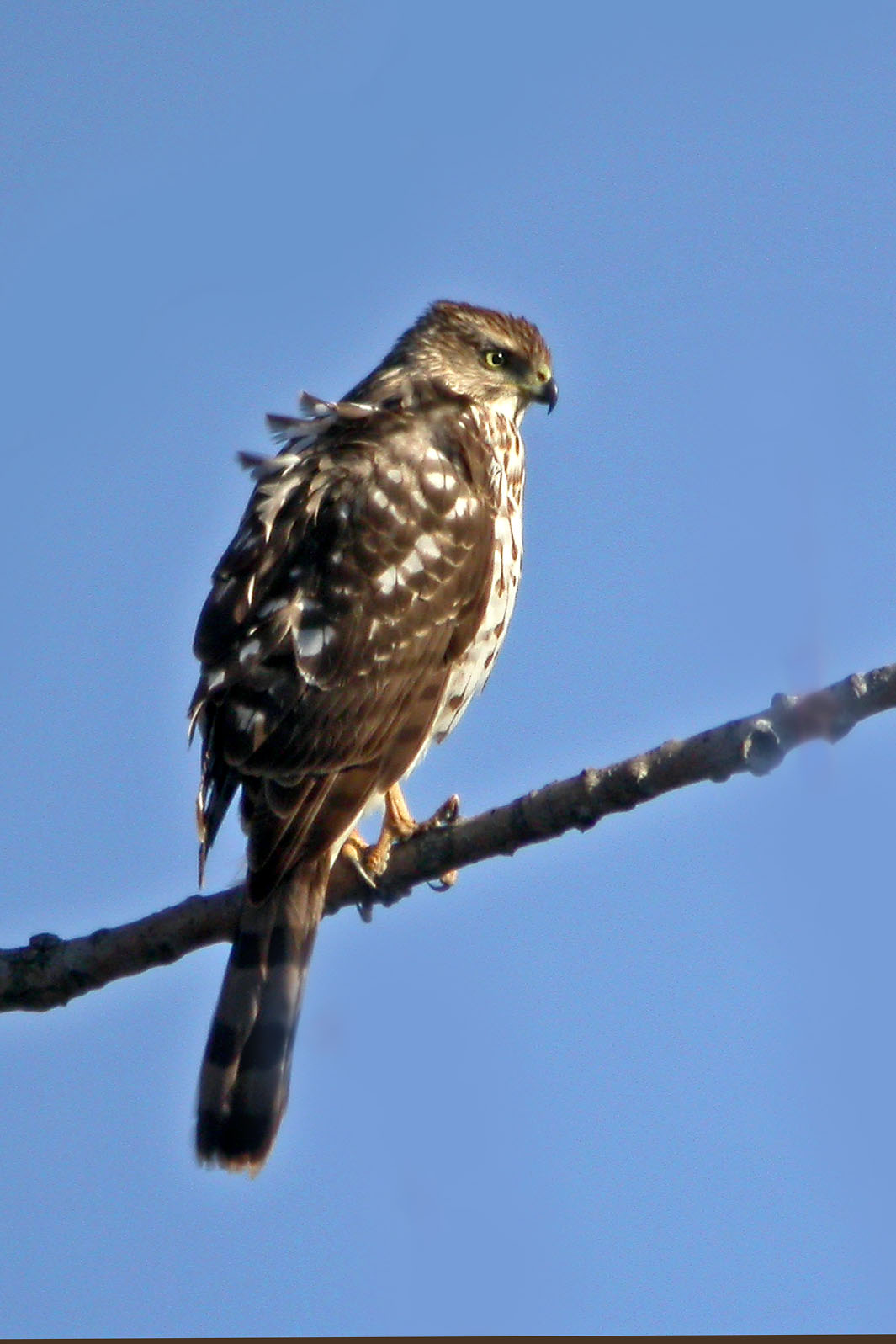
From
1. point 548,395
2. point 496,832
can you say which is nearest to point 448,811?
point 496,832

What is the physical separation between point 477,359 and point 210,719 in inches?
91.5

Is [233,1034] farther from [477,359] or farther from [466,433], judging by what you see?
[477,359]

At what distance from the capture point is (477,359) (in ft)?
22.1

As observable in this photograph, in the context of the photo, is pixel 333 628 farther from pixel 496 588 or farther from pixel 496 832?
pixel 496 832

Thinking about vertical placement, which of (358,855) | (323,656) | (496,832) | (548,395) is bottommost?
(496,832)

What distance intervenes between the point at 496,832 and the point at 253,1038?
0.96 metres

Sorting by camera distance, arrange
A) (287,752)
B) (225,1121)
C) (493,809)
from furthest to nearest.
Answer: (287,752), (225,1121), (493,809)

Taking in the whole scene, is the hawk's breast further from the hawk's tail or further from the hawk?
the hawk's tail

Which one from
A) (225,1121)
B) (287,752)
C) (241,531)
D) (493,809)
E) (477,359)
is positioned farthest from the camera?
(477,359)

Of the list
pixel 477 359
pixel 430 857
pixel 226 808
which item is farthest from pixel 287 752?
pixel 477 359

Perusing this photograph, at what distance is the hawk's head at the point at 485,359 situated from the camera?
6648mm

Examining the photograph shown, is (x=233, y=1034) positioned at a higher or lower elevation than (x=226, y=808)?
lower

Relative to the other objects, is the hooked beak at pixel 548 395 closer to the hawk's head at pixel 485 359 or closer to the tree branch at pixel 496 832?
the hawk's head at pixel 485 359

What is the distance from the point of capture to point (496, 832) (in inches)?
162
